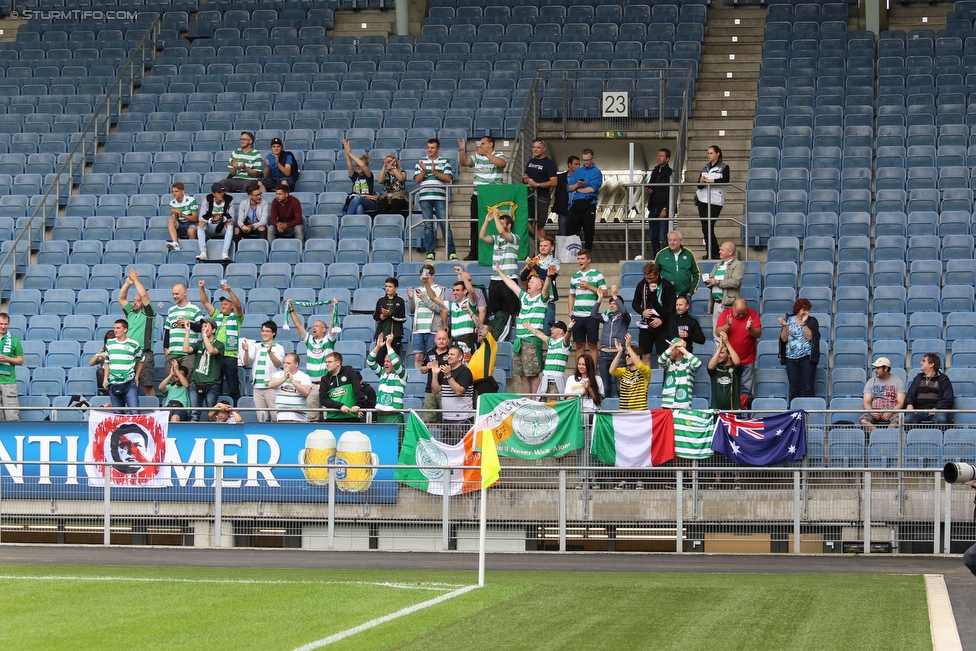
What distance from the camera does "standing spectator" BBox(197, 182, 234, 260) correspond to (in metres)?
22.6

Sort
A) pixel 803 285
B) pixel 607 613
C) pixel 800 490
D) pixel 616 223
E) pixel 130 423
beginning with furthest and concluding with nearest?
pixel 616 223
pixel 803 285
pixel 130 423
pixel 800 490
pixel 607 613

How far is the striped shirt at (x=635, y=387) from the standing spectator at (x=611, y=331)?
0.83 m

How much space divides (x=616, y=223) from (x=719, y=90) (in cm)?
338

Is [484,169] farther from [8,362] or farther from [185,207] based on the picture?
[8,362]

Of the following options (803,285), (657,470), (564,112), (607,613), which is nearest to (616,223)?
(564,112)

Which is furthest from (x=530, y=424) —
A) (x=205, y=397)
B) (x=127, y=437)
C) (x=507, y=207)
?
(x=507, y=207)

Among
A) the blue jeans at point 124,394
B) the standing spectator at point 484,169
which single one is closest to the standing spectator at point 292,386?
the blue jeans at point 124,394

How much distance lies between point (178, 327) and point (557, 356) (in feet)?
18.1

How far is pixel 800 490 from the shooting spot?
16219 millimetres

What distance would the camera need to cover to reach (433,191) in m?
23.0

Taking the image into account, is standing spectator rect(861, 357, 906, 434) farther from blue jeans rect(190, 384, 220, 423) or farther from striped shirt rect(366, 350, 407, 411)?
blue jeans rect(190, 384, 220, 423)

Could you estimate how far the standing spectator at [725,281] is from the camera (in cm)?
1978

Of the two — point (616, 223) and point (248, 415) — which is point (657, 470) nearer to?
point (248, 415)

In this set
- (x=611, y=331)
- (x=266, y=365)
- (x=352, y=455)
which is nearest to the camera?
(x=352, y=455)
